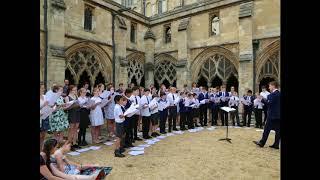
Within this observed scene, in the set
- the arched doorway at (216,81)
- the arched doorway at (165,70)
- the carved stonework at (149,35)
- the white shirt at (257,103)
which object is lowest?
the white shirt at (257,103)

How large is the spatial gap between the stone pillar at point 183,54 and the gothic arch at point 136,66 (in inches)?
135

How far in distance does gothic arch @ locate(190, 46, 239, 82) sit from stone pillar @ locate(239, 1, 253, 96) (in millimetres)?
830

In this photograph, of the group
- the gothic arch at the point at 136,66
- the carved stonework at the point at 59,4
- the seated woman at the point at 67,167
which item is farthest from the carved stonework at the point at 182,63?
the seated woman at the point at 67,167

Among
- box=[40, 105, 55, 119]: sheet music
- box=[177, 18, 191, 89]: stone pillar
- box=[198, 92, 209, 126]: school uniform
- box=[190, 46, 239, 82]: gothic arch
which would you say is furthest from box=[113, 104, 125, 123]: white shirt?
box=[177, 18, 191, 89]: stone pillar

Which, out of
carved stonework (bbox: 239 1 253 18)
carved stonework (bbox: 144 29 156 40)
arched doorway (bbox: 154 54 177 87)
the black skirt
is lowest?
the black skirt

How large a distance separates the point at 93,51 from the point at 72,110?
9327 mm

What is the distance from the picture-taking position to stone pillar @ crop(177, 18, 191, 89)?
17672mm

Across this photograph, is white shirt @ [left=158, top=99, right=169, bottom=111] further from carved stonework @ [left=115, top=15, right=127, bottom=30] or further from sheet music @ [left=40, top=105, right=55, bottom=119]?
carved stonework @ [left=115, top=15, right=127, bottom=30]

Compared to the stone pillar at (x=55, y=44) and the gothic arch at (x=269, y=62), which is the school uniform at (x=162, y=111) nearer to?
the stone pillar at (x=55, y=44)

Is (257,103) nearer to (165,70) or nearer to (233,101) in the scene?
(233,101)

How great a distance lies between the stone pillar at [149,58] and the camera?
1994cm

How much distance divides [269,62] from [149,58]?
937 cm
